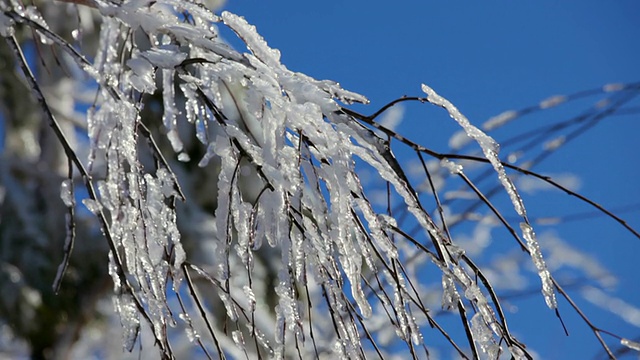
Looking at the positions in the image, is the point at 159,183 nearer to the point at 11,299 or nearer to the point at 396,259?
the point at 396,259

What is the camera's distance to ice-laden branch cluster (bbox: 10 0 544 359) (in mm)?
1057

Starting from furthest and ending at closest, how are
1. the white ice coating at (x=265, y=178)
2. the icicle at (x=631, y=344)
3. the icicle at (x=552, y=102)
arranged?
the icicle at (x=552, y=102)
the icicle at (x=631, y=344)
the white ice coating at (x=265, y=178)

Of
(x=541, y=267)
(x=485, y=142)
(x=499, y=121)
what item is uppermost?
(x=499, y=121)

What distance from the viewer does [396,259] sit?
3.69 ft

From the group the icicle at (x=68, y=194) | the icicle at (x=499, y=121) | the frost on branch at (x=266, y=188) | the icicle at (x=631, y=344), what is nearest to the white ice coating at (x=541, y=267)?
the frost on branch at (x=266, y=188)

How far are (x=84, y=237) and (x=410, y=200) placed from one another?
17.9 ft

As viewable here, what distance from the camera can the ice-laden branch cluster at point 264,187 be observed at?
1057mm

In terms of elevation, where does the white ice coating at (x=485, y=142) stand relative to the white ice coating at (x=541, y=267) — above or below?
above

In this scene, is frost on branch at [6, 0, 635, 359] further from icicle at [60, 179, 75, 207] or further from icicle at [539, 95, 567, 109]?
icicle at [539, 95, 567, 109]

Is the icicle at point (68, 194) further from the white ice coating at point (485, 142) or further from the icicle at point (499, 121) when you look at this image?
the icicle at point (499, 121)

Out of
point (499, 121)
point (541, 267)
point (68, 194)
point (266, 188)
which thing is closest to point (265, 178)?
point (266, 188)

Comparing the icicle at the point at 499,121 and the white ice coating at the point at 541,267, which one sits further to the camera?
the icicle at the point at 499,121

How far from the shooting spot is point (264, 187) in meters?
1.08

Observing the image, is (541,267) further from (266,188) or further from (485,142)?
(266,188)
